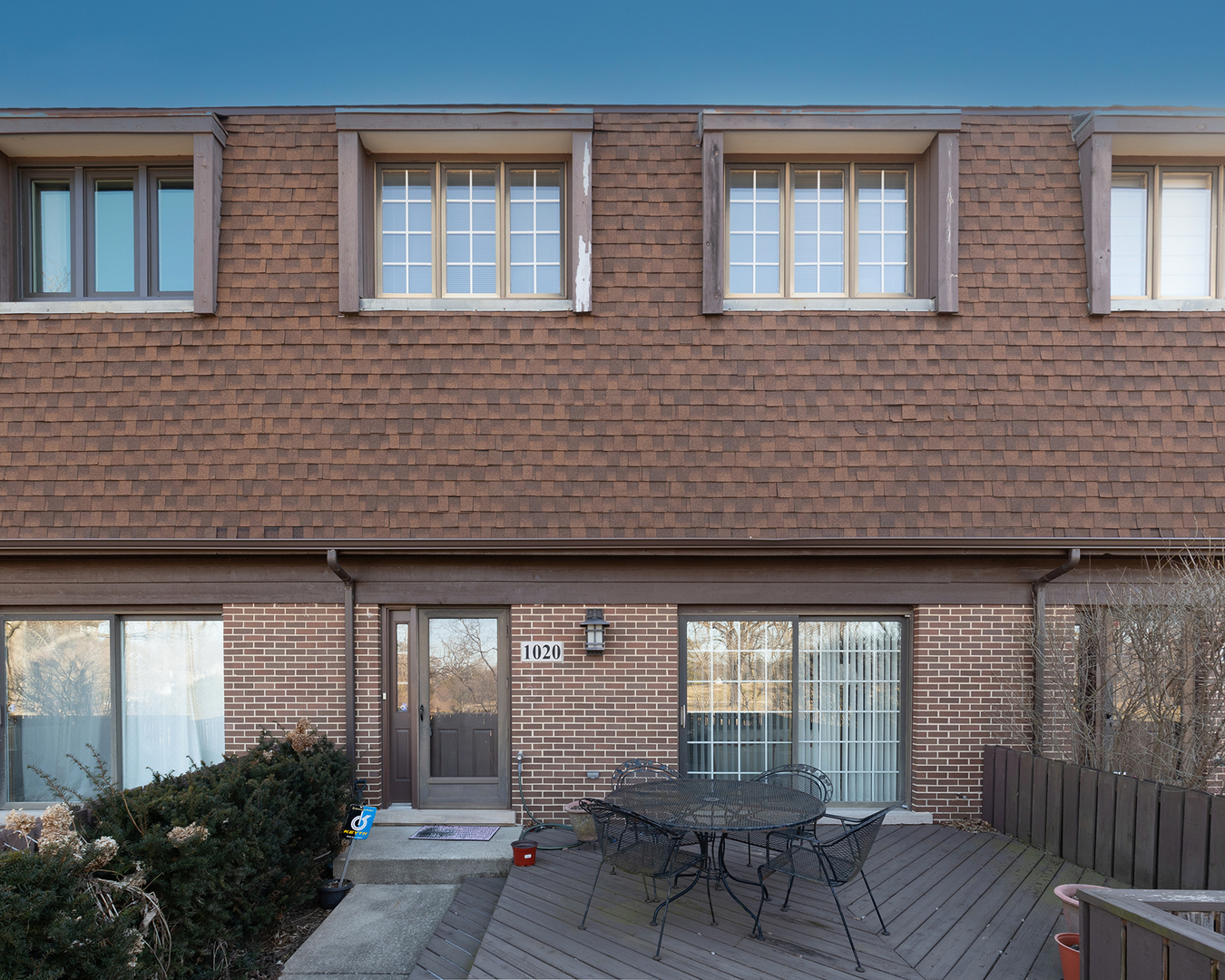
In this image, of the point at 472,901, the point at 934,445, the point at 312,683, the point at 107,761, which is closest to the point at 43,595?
the point at 107,761

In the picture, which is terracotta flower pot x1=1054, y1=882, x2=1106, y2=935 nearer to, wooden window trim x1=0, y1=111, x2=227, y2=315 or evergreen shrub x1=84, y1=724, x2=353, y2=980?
evergreen shrub x1=84, y1=724, x2=353, y2=980

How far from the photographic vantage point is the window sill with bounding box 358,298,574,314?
6.76 meters

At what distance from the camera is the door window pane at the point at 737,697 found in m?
6.73

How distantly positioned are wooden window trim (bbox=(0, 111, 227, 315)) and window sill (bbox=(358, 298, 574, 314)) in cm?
157

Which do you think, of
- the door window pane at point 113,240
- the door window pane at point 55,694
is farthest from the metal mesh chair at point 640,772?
the door window pane at point 113,240

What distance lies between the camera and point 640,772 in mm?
6527

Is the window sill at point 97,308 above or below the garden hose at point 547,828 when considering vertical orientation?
above

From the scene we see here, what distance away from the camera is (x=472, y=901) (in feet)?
17.4

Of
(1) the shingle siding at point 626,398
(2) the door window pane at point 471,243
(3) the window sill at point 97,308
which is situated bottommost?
(1) the shingle siding at point 626,398

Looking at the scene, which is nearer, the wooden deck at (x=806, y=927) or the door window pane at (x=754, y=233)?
A: the wooden deck at (x=806, y=927)

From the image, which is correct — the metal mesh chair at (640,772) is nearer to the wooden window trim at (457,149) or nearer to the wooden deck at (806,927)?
the wooden deck at (806,927)

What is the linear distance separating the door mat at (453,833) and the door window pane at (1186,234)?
27.7ft

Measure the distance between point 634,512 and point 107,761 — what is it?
18.8 ft

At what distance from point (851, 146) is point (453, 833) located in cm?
761
